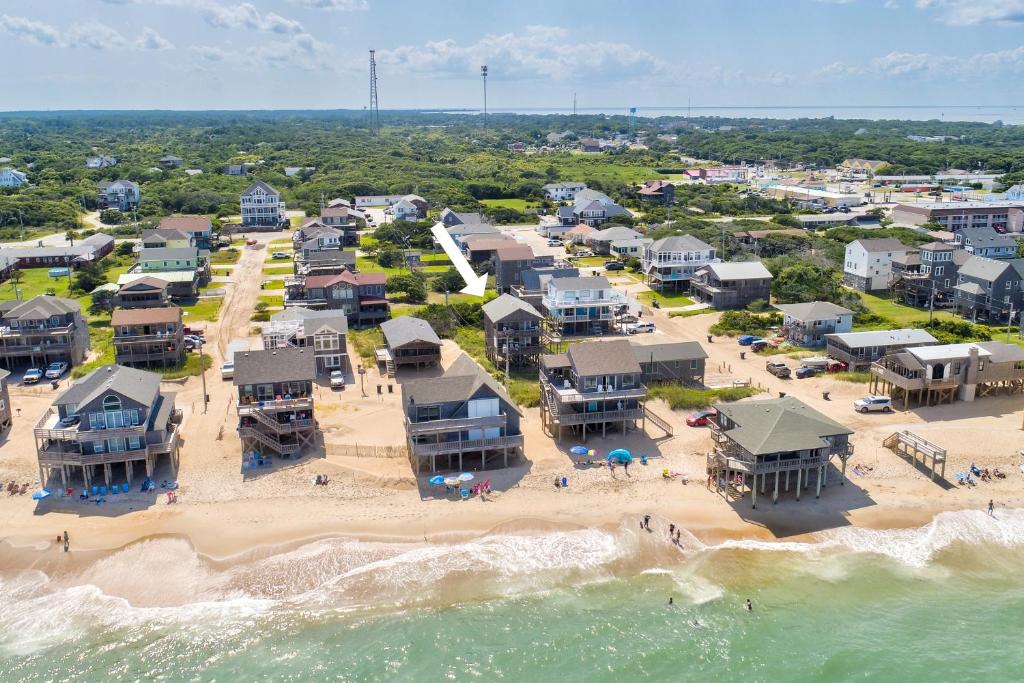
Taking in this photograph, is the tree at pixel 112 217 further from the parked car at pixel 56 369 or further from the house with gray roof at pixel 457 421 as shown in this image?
the house with gray roof at pixel 457 421

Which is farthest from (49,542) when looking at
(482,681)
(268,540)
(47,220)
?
(47,220)

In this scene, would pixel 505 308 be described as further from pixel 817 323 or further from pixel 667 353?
pixel 817 323

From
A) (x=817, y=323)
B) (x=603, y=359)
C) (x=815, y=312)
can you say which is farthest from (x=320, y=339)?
(x=815, y=312)

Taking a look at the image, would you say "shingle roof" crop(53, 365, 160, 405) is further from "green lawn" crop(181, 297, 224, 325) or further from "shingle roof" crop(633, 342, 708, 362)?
"shingle roof" crop(633, 342, 708, 362)

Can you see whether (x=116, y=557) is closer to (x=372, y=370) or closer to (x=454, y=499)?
(x=454, y=499)

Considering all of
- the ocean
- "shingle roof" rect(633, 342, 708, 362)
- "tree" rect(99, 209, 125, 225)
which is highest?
"tree" rect(99, 209, 125, 225)

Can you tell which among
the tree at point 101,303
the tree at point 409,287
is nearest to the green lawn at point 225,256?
the tree at point 101,303

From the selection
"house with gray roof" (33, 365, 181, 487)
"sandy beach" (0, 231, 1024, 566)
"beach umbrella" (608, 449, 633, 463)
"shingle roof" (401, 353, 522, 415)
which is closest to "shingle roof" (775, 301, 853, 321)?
"sandy beach" (0, 231, 1024, 566)
